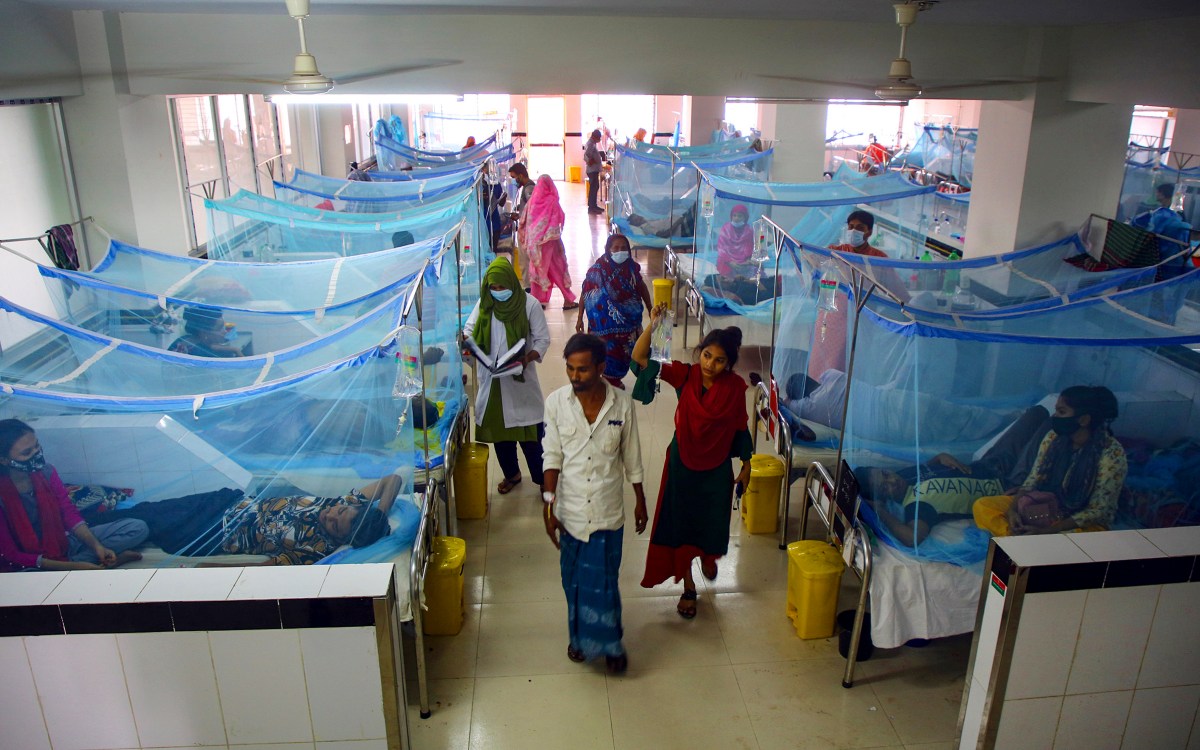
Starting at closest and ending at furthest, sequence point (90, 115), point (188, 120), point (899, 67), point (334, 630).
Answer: point (334, 630) < point (899, 67) < point (90, 115) < point (188, 120)

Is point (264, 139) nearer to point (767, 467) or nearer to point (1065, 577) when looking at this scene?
point (767, 467)

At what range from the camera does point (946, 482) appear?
3832 millimetres

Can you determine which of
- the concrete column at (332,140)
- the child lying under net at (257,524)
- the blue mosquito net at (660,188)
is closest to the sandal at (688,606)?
the child lying under net at (257,524)

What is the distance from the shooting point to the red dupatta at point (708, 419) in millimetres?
3828

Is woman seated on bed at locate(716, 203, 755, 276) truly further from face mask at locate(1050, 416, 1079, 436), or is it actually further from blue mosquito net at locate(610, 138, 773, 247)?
face mask at locate(1050, 416, 1079, 436)

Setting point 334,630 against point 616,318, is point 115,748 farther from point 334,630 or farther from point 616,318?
point 616,318

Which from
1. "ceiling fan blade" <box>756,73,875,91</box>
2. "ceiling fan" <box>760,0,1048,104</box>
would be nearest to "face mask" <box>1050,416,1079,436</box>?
"ceiling fan" <box>760,0,1048,104</box>

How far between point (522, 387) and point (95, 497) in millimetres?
2227

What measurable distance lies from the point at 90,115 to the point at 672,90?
395 centimetres

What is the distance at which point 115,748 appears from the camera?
7.76 ft

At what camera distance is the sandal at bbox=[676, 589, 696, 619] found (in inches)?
168

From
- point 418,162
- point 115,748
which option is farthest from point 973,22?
point 418,162

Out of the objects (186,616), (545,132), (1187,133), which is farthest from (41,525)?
(545,132)

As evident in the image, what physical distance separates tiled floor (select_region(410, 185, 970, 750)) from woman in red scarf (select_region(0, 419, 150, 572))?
1.38m
